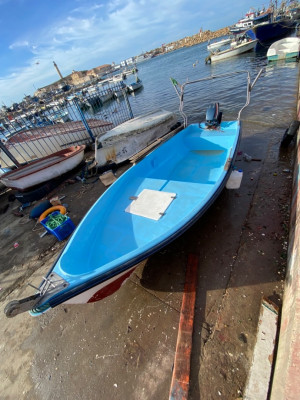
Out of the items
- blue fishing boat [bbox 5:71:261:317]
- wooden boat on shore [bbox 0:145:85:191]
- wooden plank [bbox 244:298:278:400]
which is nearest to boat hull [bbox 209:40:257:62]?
blue fishing boat [bbox 5:71:261:317]

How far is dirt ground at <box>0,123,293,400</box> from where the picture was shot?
95.0 inches

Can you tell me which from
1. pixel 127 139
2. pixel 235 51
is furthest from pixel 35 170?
pixel 235 51

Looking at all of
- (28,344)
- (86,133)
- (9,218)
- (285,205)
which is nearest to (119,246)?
(28,344)

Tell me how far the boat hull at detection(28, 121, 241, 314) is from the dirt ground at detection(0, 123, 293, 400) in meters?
0.79

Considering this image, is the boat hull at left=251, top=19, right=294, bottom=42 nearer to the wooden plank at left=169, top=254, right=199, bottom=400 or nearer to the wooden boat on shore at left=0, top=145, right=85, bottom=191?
the wooden boat on shore at left=0, top=145, right=85, bottom=191

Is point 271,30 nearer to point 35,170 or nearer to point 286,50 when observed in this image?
point 286,50

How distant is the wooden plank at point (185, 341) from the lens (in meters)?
2.21

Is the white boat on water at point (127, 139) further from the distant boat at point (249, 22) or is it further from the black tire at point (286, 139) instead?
the distant boat at point (249, 22)

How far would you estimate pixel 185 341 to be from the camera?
2.56 metres

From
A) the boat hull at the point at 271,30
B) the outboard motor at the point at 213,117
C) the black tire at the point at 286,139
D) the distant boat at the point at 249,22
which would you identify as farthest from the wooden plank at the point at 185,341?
the distant boat at the point at 249,22

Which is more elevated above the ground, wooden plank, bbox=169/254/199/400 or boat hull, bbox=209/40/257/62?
wooden plank, bbox=169/254/199/400

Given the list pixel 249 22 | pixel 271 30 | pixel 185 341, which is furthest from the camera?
pixel 249 22

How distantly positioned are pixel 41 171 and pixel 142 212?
17.1 ft

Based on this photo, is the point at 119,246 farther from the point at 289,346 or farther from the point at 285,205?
the point at 285,205
